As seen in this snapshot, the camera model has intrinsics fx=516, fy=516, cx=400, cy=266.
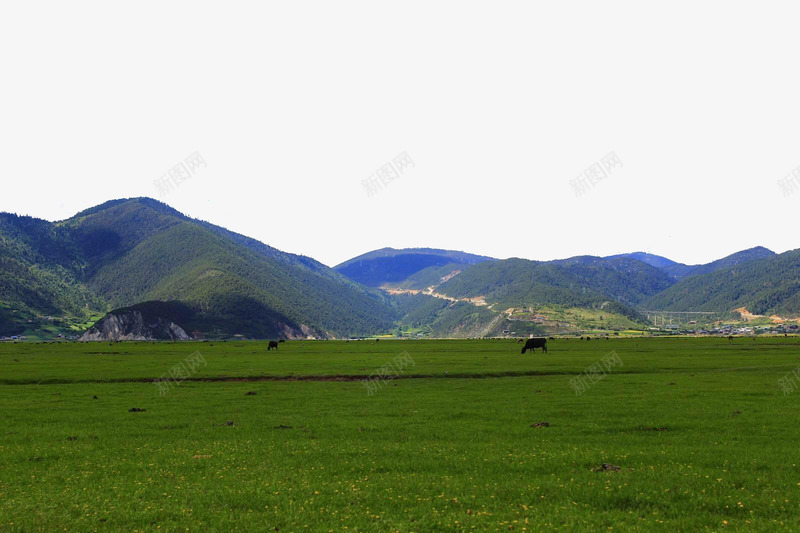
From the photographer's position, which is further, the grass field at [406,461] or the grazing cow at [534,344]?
the grazing cow at [534,344]

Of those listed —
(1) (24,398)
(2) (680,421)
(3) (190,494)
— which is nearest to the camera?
(3) (190,494)

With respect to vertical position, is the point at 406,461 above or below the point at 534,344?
above

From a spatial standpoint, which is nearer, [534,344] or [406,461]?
[406,461]

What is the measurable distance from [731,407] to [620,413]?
8285 millimetres

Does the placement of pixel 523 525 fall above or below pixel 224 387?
below

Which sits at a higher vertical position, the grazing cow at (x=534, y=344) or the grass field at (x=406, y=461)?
the grass field at (x=406, y=461)

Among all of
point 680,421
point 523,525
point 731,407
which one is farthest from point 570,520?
point 731,407

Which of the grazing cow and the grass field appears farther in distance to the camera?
the grazing cow

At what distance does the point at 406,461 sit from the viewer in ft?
71.1

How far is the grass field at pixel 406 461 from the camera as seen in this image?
15750 mm

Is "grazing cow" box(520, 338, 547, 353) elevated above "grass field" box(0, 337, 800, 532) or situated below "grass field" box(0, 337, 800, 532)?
below

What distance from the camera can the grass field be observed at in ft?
51.7

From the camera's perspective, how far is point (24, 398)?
42.9 metres

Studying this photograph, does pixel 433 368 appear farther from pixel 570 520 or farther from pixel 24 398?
pixel 570 520
